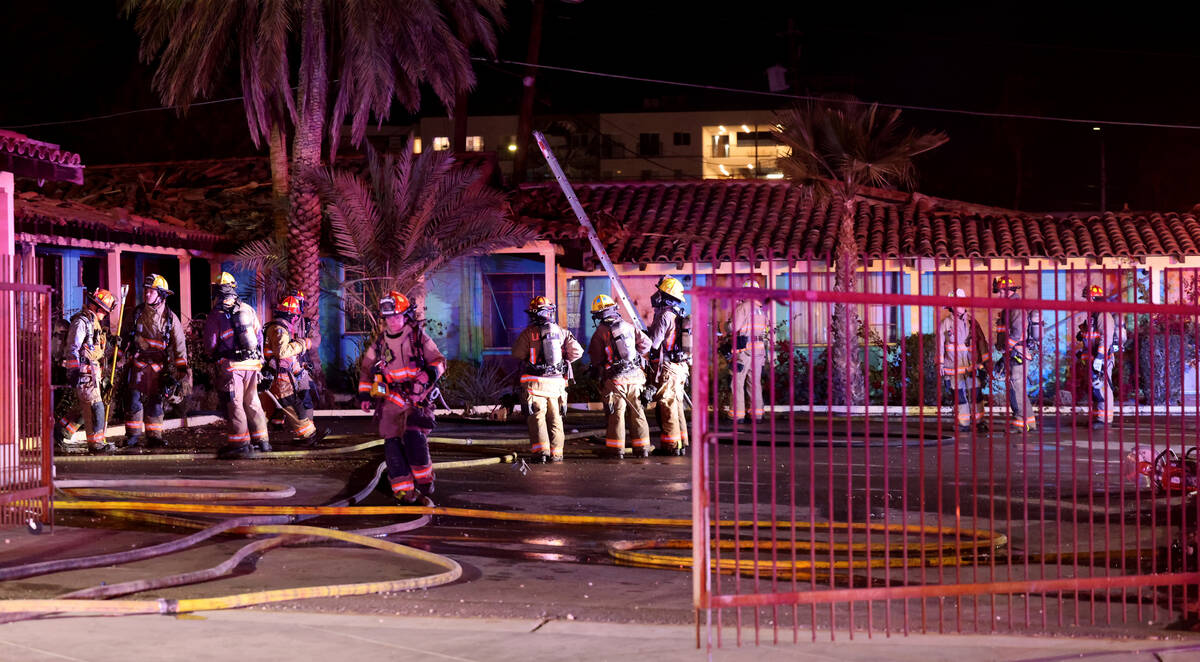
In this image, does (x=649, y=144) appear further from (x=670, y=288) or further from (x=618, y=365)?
(x=618, y=365)

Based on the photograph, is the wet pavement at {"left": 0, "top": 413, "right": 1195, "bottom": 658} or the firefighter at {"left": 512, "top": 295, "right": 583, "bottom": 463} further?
the firefighter at {"left": 512, "top": 295, "right": 583, "bottom": 463}

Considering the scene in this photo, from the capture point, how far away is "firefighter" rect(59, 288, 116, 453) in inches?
603

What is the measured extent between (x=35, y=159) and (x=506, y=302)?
45.1ft

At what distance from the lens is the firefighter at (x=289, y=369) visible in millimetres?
16109

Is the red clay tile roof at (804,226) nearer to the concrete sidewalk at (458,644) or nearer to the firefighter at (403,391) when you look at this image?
the firefighter at (403,391)

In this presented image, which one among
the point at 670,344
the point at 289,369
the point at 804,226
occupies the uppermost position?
the point at 804,226

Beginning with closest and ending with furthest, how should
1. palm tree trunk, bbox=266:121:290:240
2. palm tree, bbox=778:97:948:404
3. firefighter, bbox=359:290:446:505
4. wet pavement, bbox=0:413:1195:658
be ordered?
wet pavement, bbox=0:413:1195:658
firefighter, bbox=359:290:446:505
palm tree, bbox=778:97:948:404
palm tree trunk, bbox=266:121:290:240

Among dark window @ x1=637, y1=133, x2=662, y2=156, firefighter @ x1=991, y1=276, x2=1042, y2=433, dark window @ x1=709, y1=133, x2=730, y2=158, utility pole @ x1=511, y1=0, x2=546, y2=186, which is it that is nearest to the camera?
firefighter @ x1=991, y1=276, x2=1042, y2=433

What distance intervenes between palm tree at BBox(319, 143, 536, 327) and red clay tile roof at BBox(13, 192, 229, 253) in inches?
103

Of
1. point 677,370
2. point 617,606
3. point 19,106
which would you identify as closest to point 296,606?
point 617,606

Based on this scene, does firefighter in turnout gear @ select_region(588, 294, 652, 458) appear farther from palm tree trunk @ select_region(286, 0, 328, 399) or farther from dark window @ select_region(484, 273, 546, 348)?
dark window @ select_region(484, 273, 546, 348)

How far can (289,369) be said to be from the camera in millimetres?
16078

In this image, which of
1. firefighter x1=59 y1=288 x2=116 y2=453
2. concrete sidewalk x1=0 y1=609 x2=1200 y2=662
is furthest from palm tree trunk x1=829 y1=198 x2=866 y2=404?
concrete sidewalk x1=0 y1=609 x2=1200 y2=662

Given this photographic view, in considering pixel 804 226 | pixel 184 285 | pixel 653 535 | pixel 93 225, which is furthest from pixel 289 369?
pixel 804 226
